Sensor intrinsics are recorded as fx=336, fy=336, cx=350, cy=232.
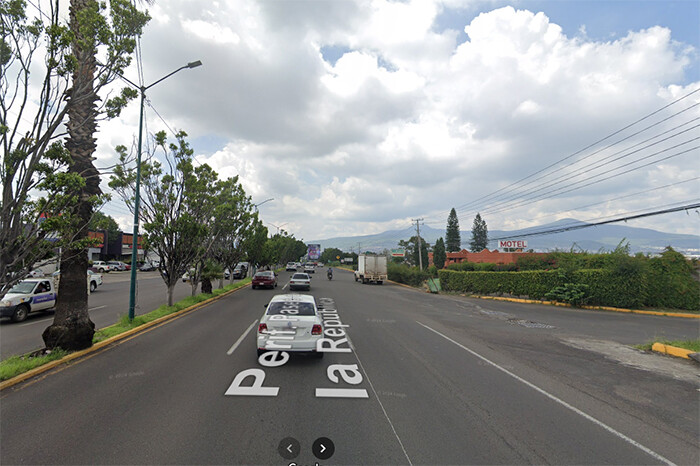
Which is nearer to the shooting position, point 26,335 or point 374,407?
point 374,407

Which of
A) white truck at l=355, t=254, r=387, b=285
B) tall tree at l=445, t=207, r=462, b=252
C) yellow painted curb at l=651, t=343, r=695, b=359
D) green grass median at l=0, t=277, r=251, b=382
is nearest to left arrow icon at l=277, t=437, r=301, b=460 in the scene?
green grass median at l=0, t=277, r=251, b=382

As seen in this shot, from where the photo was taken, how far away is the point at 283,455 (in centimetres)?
391

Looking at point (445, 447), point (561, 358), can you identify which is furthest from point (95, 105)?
point (561, 358)

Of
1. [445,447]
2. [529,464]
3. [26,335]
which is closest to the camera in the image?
[529,464]

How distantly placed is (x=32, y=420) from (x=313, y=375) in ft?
13.9

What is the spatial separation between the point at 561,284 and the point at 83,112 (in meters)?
24.4

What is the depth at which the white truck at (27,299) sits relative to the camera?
40.7 ft

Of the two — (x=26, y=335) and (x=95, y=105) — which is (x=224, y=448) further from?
(x=26, y=335)

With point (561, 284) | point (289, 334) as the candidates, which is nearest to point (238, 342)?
point (289, 334)

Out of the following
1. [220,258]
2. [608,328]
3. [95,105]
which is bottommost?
[608,328]

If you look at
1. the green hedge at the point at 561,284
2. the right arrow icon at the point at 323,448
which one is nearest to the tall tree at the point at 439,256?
the green hedge at the point at 561,284

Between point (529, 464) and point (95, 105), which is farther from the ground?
point (95, 105)

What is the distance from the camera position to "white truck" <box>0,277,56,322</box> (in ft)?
40.7

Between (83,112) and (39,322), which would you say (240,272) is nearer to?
(39,322)
